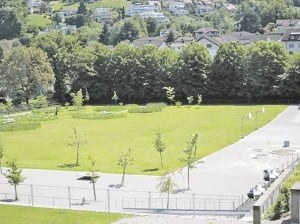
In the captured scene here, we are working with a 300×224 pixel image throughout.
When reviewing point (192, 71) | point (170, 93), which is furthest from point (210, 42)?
point (170, 93)

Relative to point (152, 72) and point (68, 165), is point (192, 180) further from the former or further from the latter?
point (152, 72)

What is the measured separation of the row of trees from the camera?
271 feet

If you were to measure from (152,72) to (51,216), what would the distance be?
62560mm

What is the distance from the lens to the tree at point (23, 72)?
3332 inches

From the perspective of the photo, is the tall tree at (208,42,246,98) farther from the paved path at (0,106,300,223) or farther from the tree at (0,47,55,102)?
the paved path at (0,106,300,223)

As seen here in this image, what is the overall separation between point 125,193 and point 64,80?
203 feet

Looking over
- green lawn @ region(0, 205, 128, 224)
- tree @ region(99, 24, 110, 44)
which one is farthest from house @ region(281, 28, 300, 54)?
green lawn @ region(0, 205, 128, 224)

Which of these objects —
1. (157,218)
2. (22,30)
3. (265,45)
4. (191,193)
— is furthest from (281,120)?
(22,30)

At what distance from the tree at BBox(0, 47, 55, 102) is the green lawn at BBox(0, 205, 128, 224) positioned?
2185 inches

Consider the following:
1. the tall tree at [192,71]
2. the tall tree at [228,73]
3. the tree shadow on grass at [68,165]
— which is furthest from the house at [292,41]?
the tree shadow on grass at [68,165]

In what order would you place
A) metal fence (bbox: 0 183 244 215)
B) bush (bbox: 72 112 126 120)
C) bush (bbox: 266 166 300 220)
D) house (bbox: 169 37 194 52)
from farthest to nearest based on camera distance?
house (bbox: 169 37 194 52)
bush (bbox: 72 112 126 120)
metal fence (bbox: 0 183 244 215)
bush (bbox: 266 166 300 220)

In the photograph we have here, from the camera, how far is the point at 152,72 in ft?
297

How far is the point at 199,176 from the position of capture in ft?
126

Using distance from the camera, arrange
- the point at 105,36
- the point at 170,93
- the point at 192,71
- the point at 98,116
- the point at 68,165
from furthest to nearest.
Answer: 1. the point at 105,36
2. the point at 192,71
3. the point at 170,93
4. the point at 98,116
5. the point at 68,165
